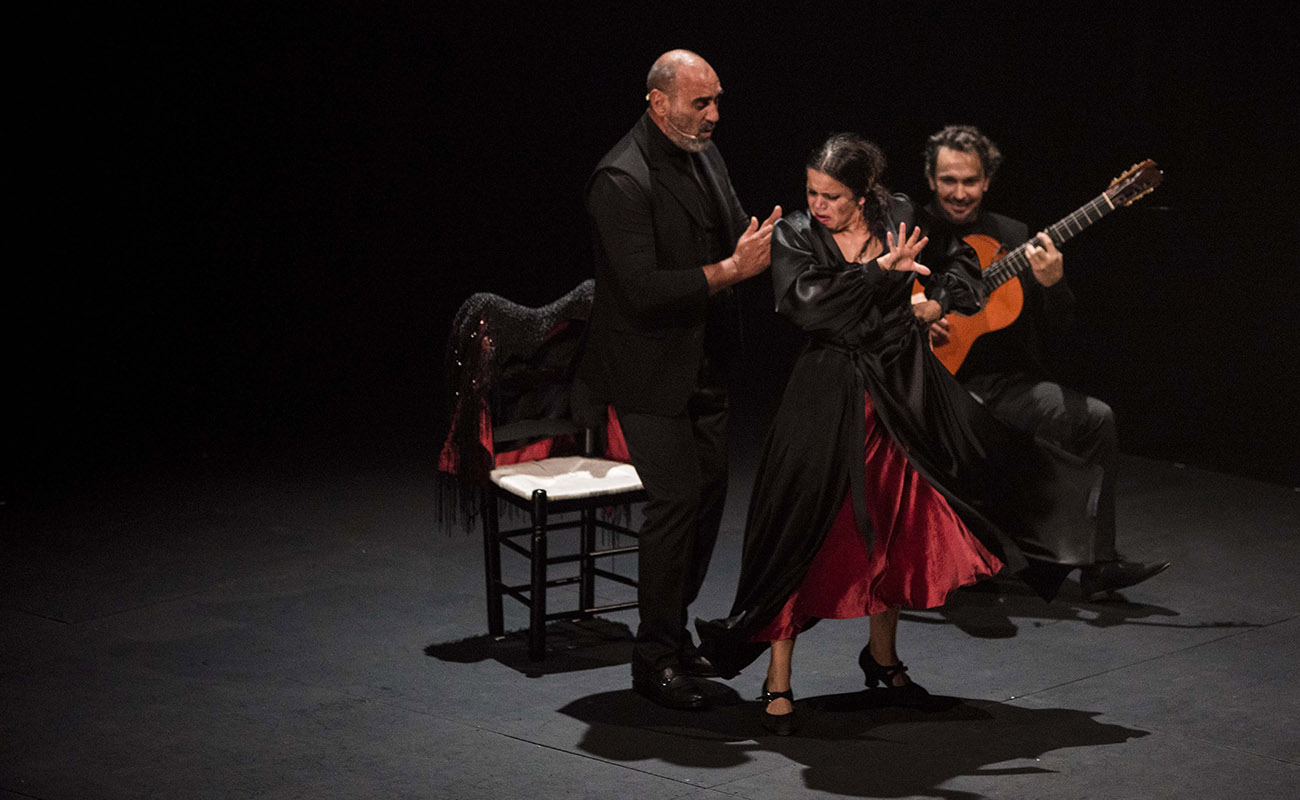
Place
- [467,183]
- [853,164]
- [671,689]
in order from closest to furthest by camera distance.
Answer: [853,164]
[671,689]
[467,183]

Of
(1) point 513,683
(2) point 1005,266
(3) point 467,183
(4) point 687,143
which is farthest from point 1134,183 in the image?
(3) point 467,183

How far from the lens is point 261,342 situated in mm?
8109

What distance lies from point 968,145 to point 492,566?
1.95m

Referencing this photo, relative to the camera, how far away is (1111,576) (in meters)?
4.57

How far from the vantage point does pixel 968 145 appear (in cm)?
466

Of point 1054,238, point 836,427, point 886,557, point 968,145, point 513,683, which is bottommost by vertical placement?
point 513,683

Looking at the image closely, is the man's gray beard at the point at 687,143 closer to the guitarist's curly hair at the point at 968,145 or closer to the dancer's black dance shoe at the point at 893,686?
the guitarist's curly hair at the point at 968,145

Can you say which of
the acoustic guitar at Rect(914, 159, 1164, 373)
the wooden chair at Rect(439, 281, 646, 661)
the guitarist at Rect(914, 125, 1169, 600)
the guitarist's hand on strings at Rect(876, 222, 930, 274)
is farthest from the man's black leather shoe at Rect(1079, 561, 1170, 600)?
the guitarist's hand on strings at Rect(876, 222, 930, 274)

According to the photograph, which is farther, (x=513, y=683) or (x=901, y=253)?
(x=513, y=683)

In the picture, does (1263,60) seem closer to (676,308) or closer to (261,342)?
(676,308)

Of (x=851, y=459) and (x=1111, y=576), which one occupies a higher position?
(x=851, y=459)

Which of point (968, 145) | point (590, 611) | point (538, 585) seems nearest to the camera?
point (538, 585)

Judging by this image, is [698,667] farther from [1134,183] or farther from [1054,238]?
[1134,183]

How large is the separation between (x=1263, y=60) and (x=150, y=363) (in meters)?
5.44
